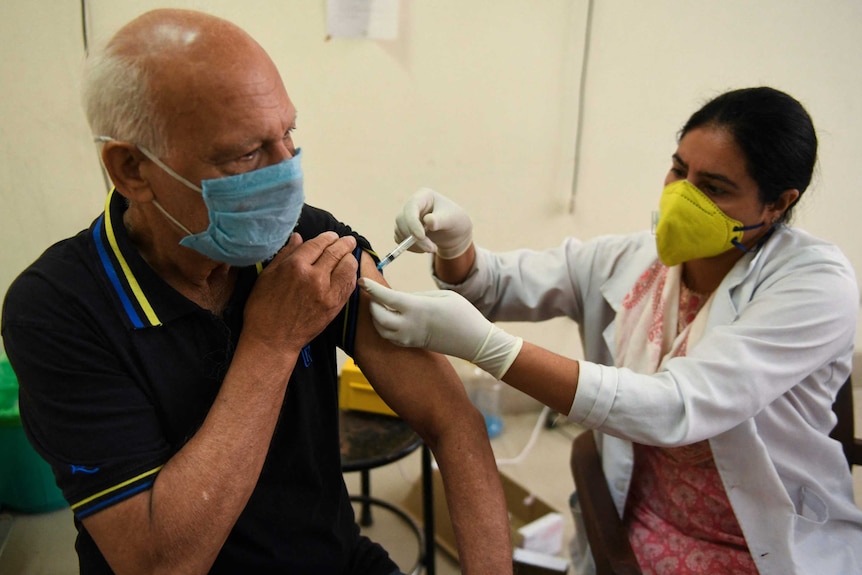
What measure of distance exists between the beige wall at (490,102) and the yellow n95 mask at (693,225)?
125cm

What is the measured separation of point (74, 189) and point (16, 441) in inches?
37.0

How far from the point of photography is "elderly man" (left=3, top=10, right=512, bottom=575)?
88cm

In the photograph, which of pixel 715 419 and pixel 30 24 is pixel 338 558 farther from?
pixel 30 24

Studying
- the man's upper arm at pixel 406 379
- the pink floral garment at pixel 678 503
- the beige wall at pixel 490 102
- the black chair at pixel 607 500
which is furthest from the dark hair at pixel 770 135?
the beige wall at pixel 490 102

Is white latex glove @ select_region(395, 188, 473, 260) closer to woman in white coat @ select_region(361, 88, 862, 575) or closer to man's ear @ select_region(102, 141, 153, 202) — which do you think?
woman in white coat @ select_region(361, 88, 862, 575)

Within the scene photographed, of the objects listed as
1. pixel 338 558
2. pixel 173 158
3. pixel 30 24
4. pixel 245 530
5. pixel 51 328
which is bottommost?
pixel 338 558

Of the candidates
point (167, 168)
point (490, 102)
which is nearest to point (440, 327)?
point (167, 168)

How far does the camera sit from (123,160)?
3.07 ft

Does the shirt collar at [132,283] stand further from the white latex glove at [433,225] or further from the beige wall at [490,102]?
the beige wall at [490,102]

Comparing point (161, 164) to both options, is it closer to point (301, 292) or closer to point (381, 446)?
point (301, 292)

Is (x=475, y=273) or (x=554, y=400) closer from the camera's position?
(x=554, y=400)

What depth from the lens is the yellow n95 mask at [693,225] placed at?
1385mm

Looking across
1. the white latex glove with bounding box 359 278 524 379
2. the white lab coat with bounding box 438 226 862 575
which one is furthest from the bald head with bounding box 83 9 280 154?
the white lab coat with bounding box 438 226 862 575

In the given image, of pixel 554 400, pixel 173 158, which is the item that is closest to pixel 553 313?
pixel 554 400
